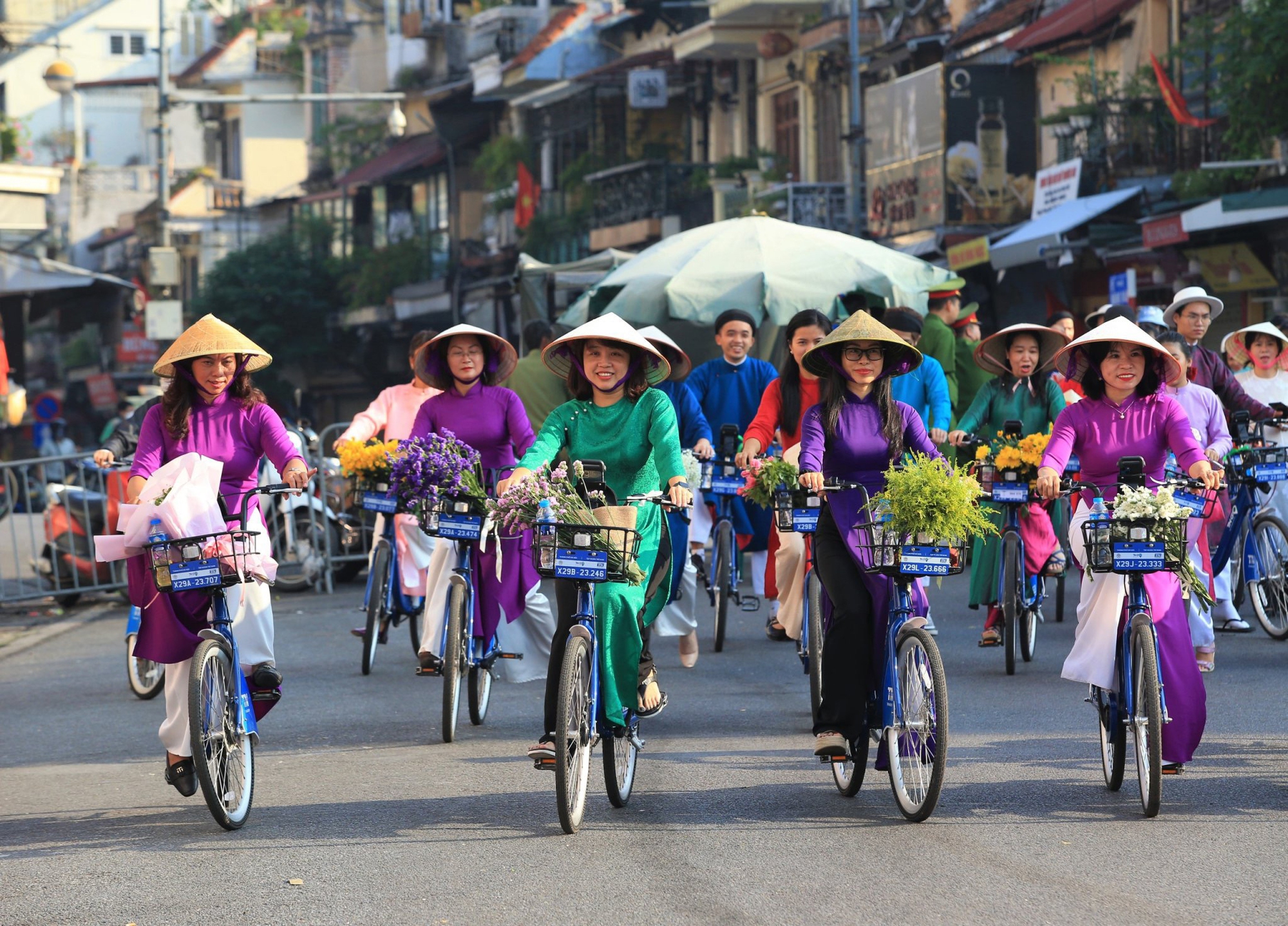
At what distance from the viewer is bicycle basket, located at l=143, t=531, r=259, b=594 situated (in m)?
7.07

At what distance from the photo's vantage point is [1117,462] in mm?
7738

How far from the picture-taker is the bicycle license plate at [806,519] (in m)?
7.85

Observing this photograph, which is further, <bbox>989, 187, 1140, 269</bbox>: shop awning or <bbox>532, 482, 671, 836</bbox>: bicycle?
<bbox>989, 187, 1140, 269</bbox>: shop awning

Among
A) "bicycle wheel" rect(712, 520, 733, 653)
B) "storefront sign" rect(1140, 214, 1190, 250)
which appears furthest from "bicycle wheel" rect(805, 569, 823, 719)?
"storefront sign" rect(1140, 214, 1190, 250)

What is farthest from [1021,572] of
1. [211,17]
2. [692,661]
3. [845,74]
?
[211,17]

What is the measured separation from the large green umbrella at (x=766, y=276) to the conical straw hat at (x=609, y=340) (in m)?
8.71

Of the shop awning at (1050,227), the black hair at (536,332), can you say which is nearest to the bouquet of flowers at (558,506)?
the black hair at (536,332)

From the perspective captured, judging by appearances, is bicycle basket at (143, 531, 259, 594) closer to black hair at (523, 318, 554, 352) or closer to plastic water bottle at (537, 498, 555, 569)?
plastic water bottle at (537, 498, 555, 569)

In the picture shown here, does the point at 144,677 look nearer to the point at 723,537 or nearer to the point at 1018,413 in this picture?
the point at 723,537

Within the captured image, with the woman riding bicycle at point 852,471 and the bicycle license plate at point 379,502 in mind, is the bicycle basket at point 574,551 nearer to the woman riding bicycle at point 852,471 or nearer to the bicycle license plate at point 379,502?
the woman riding bicycle at point 852,471

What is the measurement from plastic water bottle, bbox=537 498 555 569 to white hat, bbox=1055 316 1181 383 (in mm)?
2282

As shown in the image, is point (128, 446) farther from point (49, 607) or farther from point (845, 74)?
point (845, 74)

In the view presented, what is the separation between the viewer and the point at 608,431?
7.77 m

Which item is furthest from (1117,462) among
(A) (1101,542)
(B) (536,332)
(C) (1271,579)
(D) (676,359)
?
(B) (536,332)
